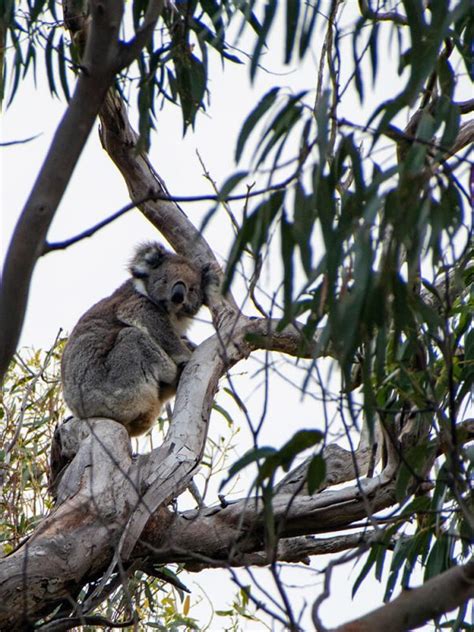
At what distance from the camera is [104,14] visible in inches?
63.6

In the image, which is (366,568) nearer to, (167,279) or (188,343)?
(188,343)

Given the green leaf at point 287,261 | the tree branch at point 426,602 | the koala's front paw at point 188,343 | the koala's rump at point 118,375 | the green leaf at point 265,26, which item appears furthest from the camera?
the koala's front paw at point 188,343

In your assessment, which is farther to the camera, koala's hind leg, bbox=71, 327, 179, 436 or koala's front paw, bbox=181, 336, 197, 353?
koala's front paw, bbox=181, 336, 197, 353

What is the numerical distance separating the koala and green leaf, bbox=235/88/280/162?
2.21m

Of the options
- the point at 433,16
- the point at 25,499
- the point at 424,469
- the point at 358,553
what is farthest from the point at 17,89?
the point at 25,499

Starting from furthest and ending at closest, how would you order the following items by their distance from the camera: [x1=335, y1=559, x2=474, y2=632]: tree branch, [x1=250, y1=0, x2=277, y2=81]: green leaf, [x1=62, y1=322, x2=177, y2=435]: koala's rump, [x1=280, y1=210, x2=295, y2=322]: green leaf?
[x1=62, y1=322, x2=177, y2=435]: koala's rump, [x1=250, y1=0, x2=277, y2=81]: green leaf, [x1=280, y1=210, x2=295, y2=322]: green leaf, [x1=335, y1=559, x2=474, y2=632]: tree branch

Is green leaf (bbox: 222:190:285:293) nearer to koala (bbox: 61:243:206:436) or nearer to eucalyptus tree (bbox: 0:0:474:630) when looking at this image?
eucalyptus tree (bbox: 0:0:474:630)

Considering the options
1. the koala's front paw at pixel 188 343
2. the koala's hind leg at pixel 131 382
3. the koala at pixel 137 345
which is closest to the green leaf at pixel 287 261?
the koala at pixel 137 345

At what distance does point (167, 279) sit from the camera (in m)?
4.45

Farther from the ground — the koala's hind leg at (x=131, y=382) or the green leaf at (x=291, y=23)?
the koala's hind leg at (x=131, y=382)

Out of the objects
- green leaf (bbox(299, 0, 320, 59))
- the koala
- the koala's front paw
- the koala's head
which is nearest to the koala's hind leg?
the koala

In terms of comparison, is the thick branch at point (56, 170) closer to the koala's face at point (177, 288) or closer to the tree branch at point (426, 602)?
the tree branch at point (426, 602)

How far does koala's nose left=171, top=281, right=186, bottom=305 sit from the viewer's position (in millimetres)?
4336

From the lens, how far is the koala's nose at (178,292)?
434 cm
